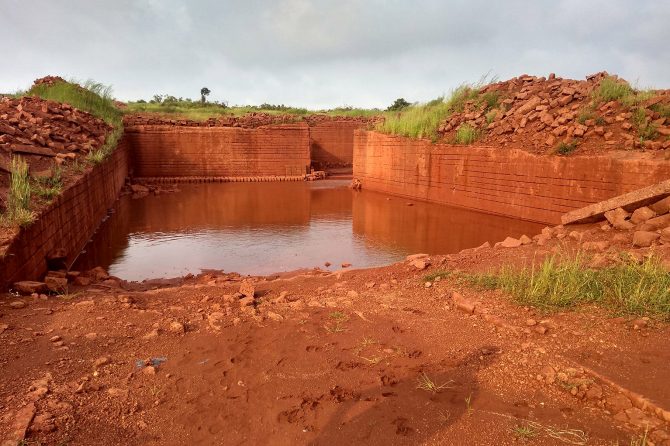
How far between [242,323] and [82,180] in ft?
18.8

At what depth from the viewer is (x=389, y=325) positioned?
3549 mm

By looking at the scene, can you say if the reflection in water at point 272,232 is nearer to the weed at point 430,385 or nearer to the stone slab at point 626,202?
the stone slab at point 626,202

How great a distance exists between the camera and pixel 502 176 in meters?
10.0

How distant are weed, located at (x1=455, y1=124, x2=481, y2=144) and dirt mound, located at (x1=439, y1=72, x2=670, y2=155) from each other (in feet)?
0.52

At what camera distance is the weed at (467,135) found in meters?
11.3

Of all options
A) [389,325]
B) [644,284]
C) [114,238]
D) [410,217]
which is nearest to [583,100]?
[410,217]

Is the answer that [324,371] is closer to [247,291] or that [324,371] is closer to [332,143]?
[247,291]

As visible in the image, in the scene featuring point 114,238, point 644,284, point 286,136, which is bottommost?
point 114,238

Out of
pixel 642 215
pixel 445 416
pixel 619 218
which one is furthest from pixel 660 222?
pixel 445 416

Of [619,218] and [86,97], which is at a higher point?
[86,97]

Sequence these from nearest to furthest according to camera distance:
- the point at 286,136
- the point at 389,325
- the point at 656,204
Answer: the point at 389,325 < the point at 656,204 < the point at 286,136

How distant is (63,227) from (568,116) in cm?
1016

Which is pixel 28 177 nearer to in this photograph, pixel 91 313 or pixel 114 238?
pixel 114 238

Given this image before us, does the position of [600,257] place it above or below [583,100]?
below
